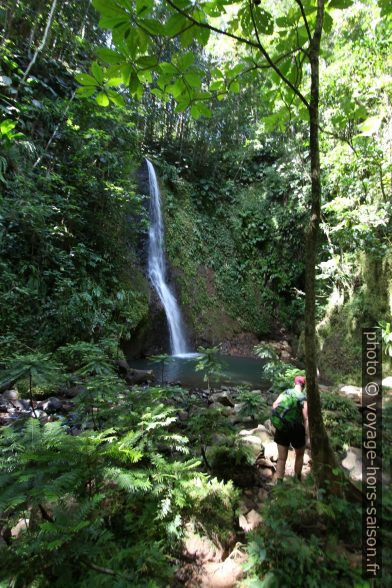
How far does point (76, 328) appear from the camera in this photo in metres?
6.47

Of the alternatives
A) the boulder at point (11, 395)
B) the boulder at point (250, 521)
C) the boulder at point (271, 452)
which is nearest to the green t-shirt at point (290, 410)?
the boulder at point (271, 452)

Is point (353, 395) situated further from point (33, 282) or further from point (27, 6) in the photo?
point (27, 6)

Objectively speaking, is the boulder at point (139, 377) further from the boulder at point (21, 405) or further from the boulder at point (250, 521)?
the boulder at point (250, 521)

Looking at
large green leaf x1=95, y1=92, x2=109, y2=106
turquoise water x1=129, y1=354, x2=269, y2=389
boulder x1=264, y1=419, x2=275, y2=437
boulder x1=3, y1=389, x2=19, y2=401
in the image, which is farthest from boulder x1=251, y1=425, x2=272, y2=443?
large green leaf x1=95, y1=92, x2=109, y2=106

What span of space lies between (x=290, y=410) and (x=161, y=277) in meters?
9.37

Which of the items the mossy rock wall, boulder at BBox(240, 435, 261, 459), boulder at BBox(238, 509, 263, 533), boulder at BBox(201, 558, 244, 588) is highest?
the mossy rock wall

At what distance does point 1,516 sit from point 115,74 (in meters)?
2.66

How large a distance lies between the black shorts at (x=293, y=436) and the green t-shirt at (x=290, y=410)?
39 millimetres

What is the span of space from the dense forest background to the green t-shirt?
65 cm

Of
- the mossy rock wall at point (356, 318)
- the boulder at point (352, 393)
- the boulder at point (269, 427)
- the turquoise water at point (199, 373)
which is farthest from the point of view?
the turquoise water at point (199, 373)

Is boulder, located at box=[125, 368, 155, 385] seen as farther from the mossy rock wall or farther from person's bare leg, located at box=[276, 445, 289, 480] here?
the mossy rock wall

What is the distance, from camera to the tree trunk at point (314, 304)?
6.73ft

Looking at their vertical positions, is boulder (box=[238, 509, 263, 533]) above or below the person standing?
below

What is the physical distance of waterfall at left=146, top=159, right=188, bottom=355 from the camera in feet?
37.1
